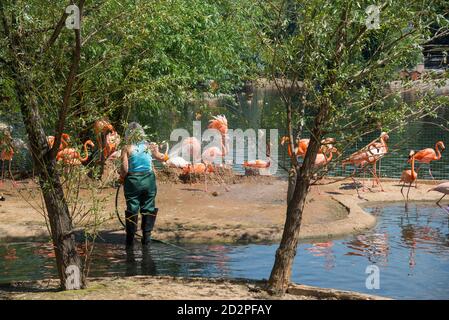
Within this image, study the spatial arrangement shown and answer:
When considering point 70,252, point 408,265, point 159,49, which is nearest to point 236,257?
point 408,265

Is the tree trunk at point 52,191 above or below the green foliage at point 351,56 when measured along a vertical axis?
below

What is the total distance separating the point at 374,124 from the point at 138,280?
9.53ft

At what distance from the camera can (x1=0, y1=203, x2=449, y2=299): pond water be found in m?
9.04

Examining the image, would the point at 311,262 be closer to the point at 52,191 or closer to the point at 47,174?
the point at 52,191

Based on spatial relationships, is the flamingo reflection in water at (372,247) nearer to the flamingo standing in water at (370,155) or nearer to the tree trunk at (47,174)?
the flamingo standing in water at (370,155)

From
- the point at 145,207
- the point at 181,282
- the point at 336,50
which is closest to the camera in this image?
the point at 336,50

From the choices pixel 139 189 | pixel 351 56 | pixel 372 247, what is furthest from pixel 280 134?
pixel 351 56

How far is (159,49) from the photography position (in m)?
13.9

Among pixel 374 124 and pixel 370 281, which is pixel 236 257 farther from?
pixel 374 124

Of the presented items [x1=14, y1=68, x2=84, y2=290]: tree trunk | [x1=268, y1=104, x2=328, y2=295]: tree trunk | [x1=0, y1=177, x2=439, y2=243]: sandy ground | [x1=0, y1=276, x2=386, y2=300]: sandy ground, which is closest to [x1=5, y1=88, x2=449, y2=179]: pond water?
[x1=14, y1=68, x2=84, y2=290]: tree trunk

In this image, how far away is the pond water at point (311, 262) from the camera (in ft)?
29.7

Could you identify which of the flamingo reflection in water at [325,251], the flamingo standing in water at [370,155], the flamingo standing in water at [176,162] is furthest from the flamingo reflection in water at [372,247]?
the flamingo standing in water at [176,162]

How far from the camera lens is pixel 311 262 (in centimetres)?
996

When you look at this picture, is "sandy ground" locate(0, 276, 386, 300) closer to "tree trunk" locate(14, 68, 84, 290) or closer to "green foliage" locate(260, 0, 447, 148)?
"tree trunk" locate(14, 68, 84, 290)
